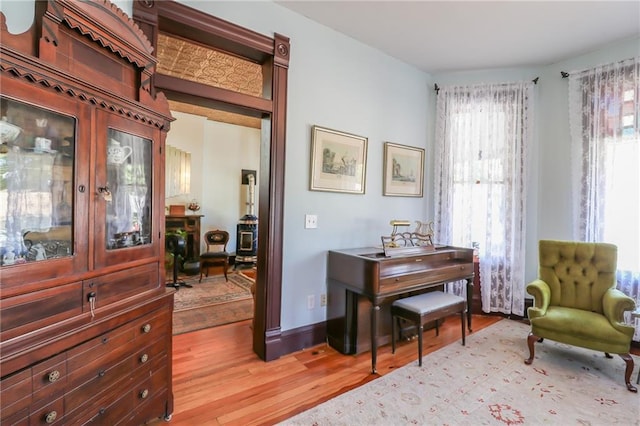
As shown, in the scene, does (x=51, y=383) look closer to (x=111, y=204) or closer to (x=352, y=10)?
(x=111, y=204)

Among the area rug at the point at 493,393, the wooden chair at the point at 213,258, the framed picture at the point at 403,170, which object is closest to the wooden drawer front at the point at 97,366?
the area rug at the point at 493,393

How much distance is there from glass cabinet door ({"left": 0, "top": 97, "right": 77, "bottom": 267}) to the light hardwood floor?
Result: 128 cm

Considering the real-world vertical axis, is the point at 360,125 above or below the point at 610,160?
above

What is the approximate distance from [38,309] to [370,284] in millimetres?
1910

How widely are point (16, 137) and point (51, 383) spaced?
906 millimetres

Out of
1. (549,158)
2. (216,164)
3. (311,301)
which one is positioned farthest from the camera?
(216,164)

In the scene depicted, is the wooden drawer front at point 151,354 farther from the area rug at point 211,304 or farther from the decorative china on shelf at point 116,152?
the area rug at point 211,304

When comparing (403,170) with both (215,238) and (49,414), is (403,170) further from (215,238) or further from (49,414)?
(215,238)

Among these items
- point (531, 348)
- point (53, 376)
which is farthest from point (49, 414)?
point (531, 348)

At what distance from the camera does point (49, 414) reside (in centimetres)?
109

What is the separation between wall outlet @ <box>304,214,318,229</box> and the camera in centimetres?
266

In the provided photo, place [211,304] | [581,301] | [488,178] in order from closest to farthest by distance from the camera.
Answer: [581,301] < [488,178] < [211,304]

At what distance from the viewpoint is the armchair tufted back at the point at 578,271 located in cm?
253

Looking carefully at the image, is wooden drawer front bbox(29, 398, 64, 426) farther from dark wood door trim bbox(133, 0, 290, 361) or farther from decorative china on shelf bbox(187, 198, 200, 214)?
decorative china on shelf bbox(187, 198, 200, 214)
